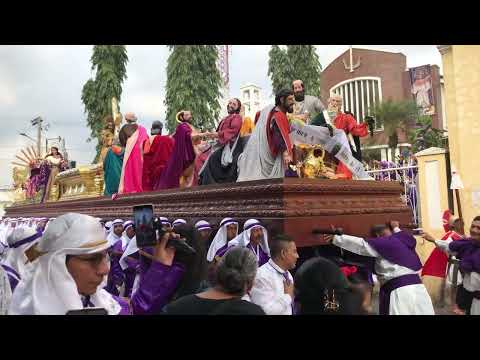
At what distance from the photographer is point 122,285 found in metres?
4.52

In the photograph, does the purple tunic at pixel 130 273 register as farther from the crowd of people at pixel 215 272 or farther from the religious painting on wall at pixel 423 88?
the religious painting on wall at pixel 423 88

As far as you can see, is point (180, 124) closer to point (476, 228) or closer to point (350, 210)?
point (350, 210)

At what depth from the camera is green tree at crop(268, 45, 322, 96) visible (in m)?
18.3

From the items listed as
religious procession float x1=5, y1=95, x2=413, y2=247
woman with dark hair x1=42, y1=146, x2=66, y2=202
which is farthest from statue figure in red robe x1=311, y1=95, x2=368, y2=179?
woman with dark hair x1=42, y1=146, x2=66, y2=202

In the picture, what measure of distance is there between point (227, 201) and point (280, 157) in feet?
2.06

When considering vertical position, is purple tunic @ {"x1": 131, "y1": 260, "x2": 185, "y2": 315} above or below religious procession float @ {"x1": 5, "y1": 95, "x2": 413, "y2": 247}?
below

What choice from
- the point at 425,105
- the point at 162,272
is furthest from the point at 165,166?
the point at 425,105

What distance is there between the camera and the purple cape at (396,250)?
10.1 feet

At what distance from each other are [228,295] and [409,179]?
7.06 metres

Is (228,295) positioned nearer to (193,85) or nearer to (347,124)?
(347,124)

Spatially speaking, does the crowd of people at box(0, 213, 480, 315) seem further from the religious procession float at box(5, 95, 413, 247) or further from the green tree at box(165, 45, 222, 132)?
the green tree at box(165, 45, 222, 132)

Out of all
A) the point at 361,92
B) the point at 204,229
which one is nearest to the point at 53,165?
the point at 204,229

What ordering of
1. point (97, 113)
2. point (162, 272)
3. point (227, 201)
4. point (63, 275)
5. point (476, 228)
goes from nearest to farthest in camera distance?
point (63, 275) < point (162, 272) < point (476, 228) < point (227, 201) < point (97, 113)

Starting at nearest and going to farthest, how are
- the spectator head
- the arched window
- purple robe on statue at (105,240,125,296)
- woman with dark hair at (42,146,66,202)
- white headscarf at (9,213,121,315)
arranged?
white headscarf at (9,213,121,315) < the spectator head < purple robe on statue at (105,240,125,296) < woman with dark hair at (42,146,66,202) < the arched window
